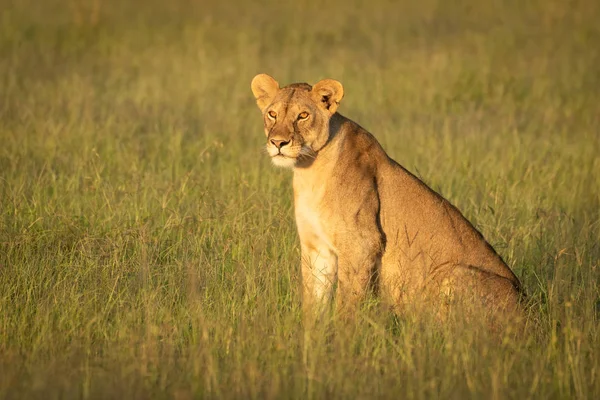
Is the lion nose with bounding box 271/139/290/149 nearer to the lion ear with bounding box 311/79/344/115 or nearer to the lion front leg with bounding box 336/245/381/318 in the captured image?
the lion ear with bounding box 311/79/344/115

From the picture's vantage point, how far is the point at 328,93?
18.9ft

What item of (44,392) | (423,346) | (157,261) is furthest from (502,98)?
(44,392)

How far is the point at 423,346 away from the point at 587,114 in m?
7.79

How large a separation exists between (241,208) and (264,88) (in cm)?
129

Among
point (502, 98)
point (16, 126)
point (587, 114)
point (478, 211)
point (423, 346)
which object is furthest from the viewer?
point (502, 98)

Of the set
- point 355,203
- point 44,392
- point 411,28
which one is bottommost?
point 44,392

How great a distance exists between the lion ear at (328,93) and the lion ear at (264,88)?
0.30 m

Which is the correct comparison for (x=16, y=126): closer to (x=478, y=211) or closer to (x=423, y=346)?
(x=478, y=211)

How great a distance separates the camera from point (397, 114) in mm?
12391

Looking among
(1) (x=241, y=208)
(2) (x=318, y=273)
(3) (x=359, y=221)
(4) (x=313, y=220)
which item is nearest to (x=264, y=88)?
(4) (x=313, y=220)

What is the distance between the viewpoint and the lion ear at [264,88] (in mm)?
5949

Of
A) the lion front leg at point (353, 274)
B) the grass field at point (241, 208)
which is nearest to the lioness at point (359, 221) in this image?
the lion front leg at point (353, 274)

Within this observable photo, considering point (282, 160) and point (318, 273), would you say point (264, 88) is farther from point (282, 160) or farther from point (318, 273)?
point (318, 273)

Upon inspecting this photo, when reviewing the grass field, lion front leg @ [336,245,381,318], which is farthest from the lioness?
the grass field
